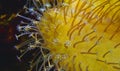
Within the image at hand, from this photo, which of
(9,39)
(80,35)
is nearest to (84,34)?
(80,35)

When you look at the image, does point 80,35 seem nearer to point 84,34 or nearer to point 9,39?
point 84,34

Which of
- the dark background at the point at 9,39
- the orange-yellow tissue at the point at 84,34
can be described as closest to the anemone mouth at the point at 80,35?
the orange-yellow tissue at the point at 84,34

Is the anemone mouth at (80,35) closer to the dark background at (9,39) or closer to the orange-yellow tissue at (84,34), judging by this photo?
the orange-yellow tissue at (84,34)

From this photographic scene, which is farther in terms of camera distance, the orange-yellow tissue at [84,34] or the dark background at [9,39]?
the dark background at [9,39]

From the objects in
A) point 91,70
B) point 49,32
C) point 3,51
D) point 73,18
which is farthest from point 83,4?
point 3,51

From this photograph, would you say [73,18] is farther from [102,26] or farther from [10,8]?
[10,8]

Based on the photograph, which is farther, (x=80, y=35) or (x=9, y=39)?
(x=9, y=39)

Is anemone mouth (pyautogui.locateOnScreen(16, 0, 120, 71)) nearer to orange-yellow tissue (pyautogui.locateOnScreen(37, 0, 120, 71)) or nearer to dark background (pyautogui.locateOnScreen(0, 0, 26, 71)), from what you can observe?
orange-yellow tissue (pyautogui.locateOnScreen(37, 0, 120, 71))
